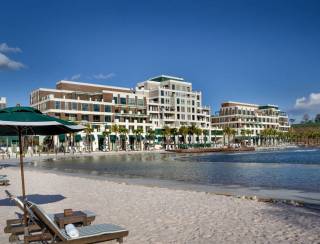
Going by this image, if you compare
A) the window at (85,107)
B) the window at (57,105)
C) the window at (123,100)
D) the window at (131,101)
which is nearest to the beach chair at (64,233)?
the window at (57,105)

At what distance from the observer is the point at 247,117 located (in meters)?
144

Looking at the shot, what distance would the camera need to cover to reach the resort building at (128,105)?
83312 millimetres

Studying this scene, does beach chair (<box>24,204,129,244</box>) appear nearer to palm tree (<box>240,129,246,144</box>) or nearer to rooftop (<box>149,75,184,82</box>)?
rooftop (<box>149,75,184,82</box>)

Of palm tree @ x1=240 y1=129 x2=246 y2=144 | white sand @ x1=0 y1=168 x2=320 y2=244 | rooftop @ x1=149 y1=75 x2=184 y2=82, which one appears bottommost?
white sand @ x1=0 y1=168 x2=320 y2=244

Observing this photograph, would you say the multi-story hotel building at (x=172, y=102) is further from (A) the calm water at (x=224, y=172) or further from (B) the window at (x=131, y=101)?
(A) the calm water at (x=224, y=172)

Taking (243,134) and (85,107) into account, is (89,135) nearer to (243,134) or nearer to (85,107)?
(85,107)

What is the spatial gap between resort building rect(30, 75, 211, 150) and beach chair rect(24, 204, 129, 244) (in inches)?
3004

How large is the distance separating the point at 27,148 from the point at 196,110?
2288 inches

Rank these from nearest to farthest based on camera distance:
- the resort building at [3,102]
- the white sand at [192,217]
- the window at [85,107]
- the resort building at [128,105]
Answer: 1. the white sand at [192,217]
2. the resort building at [128,105]
3. the window at [85,107]
4. the resort building at [3,102]

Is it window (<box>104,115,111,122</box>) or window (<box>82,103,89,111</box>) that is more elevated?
window (<box>82,103,89,111</box>)

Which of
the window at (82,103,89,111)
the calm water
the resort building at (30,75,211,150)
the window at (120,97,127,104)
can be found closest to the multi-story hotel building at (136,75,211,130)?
the resort building at (30,75,211,150)

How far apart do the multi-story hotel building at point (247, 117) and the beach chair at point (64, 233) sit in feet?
446

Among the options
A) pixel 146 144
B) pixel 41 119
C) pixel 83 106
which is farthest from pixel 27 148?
pixel 41 119

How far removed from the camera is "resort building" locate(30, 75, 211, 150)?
83312 millimetres
